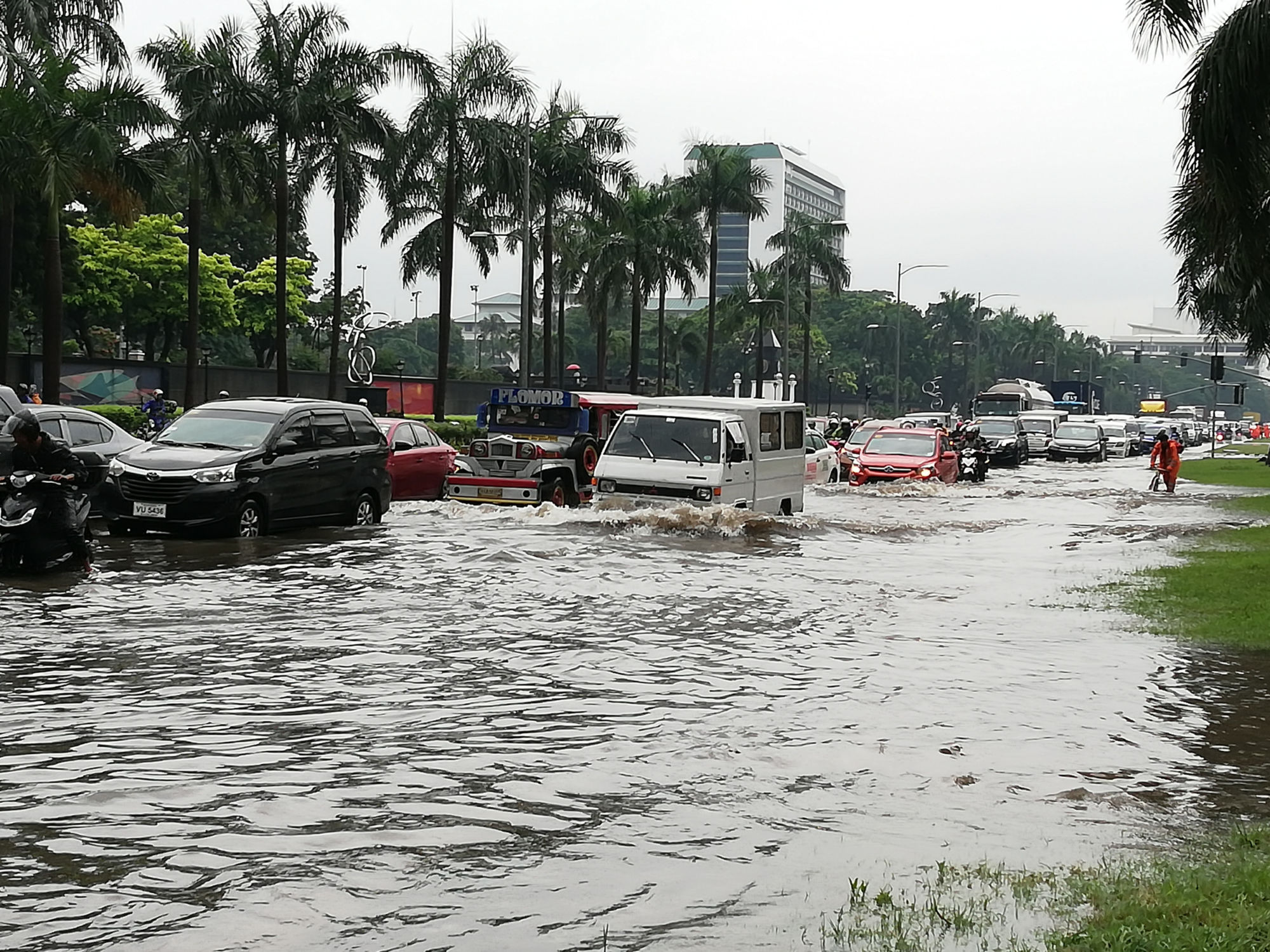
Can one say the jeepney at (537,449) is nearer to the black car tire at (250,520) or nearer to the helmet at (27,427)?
the black car tire at (250,520)

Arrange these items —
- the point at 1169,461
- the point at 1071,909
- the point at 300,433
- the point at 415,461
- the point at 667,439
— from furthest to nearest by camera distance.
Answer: the point at 1169,461, the point at 415,461, the point at 667,439, the point at 300,433, the point at 1071,909

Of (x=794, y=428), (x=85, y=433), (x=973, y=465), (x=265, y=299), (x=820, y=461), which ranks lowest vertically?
(x=973, y=465)

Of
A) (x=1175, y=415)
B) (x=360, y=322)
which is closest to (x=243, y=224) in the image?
(x=360, y=322)

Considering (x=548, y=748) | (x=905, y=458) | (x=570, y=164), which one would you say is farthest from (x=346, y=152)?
(x=548, y=748)

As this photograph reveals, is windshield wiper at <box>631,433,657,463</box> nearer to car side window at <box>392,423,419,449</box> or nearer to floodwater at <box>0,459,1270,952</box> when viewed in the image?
car side window at <box>392,423,419,449</box>

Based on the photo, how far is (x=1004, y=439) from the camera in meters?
55.6

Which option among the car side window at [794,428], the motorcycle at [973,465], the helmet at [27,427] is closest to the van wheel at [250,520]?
the helmet at [27,427]

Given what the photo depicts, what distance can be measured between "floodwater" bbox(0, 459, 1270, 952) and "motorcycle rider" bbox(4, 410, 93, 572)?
20.4 inches

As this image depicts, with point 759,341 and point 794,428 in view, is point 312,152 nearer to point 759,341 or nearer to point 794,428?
point 794,428

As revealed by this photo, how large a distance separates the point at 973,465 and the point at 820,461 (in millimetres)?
7696

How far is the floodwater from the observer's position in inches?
228

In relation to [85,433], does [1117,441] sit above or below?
below

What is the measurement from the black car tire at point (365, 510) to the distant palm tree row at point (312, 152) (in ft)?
44.9

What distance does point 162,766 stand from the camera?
7.83m
